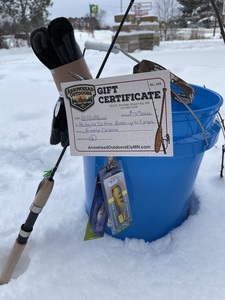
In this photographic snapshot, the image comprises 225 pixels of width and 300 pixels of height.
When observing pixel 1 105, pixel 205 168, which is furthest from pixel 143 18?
pixel 205 168

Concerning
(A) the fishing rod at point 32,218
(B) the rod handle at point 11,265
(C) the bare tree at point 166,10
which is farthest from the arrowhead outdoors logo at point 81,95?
(C) the bare tree at point 166,10

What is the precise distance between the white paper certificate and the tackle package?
89mm

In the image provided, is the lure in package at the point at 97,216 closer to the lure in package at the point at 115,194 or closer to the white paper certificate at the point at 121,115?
the lure in package at the point at 115,194

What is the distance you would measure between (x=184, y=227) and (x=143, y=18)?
7099 mm

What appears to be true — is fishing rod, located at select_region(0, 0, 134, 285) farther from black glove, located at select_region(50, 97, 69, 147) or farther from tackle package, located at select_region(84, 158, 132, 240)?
tackle package, located at select_region(84, 158, 132, 240)

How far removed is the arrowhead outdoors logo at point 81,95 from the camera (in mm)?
650

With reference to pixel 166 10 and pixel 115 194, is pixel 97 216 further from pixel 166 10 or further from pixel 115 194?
pixel 166 10

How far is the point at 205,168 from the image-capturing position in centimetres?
131

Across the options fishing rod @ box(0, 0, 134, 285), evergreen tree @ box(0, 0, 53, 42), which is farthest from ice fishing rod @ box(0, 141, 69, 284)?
evergreen tree @ box(0, 0, 53, 42)

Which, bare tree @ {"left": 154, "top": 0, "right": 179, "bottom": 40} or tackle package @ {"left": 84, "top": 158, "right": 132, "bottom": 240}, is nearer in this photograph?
tackle package @ {"left": 84, "top": 158, "right": 132, "bottom": 240}

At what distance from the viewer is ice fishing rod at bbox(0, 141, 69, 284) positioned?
78 centimetres

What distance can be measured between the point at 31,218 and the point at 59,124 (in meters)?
0.27

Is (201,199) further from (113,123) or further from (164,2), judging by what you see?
(164,2)

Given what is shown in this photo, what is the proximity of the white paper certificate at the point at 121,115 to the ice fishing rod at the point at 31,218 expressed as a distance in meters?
0.12
